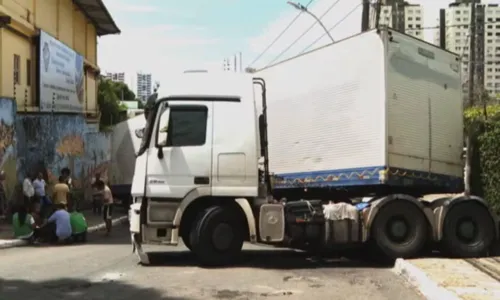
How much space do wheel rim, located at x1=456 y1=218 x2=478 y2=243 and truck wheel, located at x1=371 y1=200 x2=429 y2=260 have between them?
0.64 metres

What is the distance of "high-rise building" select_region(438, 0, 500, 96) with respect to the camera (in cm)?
3069

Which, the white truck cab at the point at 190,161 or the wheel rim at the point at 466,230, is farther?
the wheel rim at the point at 466,230

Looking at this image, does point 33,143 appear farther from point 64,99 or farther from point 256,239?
point 256,239

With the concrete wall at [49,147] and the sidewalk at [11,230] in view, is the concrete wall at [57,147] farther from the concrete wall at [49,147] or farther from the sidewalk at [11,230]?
the sidewalk at [11,230]

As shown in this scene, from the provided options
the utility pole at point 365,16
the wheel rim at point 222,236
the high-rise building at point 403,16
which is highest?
the high-rise building at point 403,16

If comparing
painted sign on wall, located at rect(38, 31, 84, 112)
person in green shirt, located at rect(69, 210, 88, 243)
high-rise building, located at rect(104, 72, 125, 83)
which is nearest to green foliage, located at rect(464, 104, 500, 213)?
person in green shirt, located at rect(69, 210, 88, 243)

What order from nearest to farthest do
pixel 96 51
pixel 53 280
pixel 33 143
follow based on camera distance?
1. pixel 53 280
2. pixel 33 143
3. pixel 96 51

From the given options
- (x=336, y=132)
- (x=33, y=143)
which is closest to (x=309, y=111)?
(x=336, y=132)

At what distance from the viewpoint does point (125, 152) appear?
25828 mm

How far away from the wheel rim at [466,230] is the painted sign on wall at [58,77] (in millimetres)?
18417

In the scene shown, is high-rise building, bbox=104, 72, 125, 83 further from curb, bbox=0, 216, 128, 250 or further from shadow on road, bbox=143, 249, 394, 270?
shadow on road, bbox=143, 249, 394, 270

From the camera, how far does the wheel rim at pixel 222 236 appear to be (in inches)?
413

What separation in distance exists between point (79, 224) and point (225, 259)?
18.5ft

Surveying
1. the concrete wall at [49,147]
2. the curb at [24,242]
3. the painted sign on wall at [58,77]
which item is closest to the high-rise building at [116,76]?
the painted sign on wall at [58,77]
